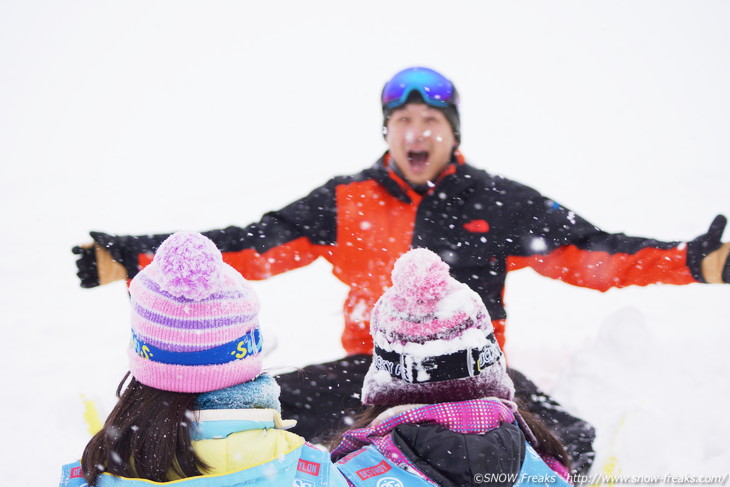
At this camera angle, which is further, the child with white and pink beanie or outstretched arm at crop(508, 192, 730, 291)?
outstretched arm at crop(508, 192, 730, 291)

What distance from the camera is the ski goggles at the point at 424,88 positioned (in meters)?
2.74

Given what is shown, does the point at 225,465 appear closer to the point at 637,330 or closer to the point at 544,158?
the point at 637,330

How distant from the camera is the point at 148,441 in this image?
138cm

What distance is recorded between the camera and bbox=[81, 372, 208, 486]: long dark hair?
137 centimetres

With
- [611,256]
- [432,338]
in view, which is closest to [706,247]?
[611,256]

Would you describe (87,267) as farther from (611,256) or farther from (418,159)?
(611,256)

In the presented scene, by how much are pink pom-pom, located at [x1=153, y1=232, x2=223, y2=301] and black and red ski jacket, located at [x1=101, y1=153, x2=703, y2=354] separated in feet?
4.52

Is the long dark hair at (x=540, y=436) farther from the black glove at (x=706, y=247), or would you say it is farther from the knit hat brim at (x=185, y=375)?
the black glove at (x=706, y=247)

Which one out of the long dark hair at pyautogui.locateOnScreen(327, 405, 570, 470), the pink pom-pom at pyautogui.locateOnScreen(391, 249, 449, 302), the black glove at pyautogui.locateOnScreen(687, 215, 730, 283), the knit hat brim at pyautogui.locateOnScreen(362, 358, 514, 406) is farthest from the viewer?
the black glove at pyautogui.locateOnScreen(687, 215, 730, 283)

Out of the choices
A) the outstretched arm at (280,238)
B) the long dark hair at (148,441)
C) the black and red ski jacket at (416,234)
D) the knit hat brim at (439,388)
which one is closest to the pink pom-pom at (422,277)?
the knit hat brim at (439,388)

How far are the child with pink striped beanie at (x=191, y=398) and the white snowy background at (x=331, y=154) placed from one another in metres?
1.49

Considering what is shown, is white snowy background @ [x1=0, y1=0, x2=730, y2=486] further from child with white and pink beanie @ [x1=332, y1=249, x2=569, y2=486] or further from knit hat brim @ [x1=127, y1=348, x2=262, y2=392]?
knit hat brim @ [x1=127, y1=348, x2=262, y2=392]

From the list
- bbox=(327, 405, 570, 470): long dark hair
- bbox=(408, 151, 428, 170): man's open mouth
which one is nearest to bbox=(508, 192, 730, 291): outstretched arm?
bbox=(408, 151, 428, 170): man's open mouth

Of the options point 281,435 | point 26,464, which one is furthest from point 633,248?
point 26,464
